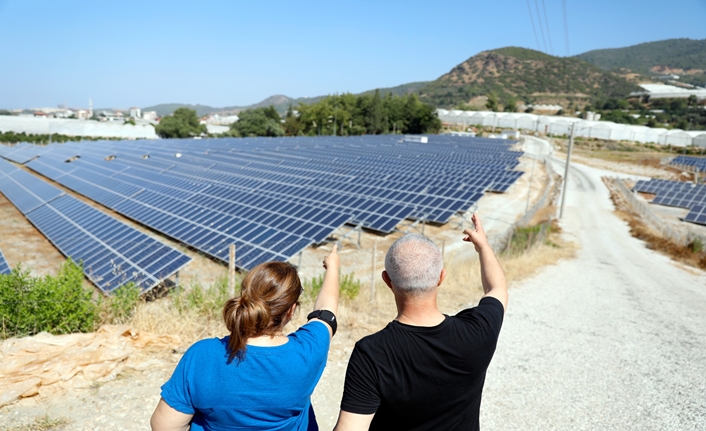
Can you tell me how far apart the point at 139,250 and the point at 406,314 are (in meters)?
10.9

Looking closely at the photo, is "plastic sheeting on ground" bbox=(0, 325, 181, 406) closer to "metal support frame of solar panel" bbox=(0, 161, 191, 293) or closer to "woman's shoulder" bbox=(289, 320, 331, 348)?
"metal support frame of solar panel" bbox=(0, 161, 191, 293)

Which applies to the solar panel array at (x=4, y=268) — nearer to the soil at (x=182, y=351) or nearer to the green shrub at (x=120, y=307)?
the soil at (x=182, y=351)

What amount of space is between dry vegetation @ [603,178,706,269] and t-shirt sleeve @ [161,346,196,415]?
2008 cm

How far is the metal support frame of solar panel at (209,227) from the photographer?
12.6 metres

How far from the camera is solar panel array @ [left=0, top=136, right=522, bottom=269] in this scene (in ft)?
47.0

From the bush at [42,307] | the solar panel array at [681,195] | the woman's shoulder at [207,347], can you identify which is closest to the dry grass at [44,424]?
the bush at [42,307]

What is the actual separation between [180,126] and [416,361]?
3301 inches

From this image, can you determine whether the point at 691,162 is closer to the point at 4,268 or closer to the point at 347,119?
the point at 347,119

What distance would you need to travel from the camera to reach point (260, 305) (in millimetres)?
2115

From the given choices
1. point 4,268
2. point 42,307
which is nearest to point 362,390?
point 42,307

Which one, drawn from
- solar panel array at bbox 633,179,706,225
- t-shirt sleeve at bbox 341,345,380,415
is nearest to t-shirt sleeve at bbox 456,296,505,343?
t-shirt sleeve at bbox 341,345,380,415

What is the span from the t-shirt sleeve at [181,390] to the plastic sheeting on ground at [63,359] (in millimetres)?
3665

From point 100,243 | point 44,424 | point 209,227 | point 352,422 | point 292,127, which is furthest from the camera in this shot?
point 292,127

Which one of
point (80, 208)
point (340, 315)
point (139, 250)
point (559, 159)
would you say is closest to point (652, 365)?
point (340, 315)
